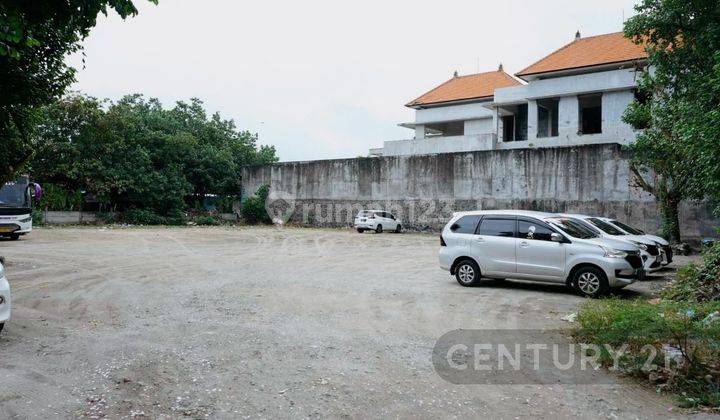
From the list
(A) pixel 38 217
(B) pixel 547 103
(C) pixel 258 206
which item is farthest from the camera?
(C) pixel 258 206

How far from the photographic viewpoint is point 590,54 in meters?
28.9

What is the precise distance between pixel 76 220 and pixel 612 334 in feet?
107

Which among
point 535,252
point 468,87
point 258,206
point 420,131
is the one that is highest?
point 468,87

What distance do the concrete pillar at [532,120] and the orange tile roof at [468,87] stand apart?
5096mm

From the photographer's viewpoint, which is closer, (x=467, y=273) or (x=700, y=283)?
(x=700, y=283)

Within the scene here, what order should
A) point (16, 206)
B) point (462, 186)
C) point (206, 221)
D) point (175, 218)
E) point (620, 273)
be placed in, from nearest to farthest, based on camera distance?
point (620, 273) → point (16, 206) → point (462, 186) → point (175, 218) → point (206, 221)

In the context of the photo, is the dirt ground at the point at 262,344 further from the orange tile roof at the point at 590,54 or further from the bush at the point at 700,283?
the orange tile roof at the point at 590,54

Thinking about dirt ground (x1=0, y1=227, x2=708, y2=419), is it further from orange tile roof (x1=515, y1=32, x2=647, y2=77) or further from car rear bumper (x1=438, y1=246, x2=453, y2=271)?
orange tile roof (x1=515, y1=32, x2=647, y2=77)

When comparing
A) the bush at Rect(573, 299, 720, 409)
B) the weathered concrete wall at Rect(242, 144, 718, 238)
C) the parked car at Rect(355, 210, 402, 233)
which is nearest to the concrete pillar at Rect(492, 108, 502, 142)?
the weathered concrete wall at Rect(242, 144, 718, 238)

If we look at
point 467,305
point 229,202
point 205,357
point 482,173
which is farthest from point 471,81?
point 205,357

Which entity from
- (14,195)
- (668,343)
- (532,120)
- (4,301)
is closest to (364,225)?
(532,120)

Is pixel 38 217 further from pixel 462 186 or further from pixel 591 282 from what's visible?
pixel 591 282

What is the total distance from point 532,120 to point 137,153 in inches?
992

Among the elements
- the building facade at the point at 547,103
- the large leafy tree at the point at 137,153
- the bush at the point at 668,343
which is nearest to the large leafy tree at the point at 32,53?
the bush at the point at 668,343
